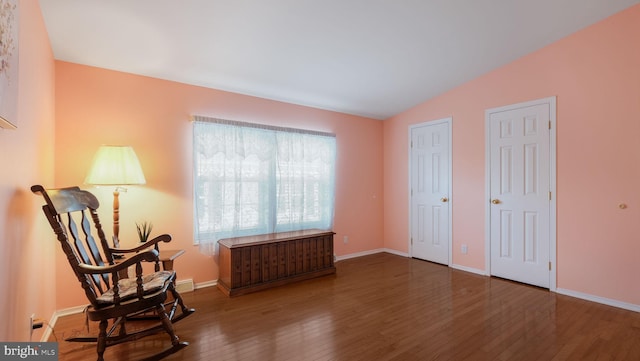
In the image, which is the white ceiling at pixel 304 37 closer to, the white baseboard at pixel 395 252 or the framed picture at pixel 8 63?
the framed picture at pixel 8 63

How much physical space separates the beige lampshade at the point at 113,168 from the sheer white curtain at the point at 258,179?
0.72 metres

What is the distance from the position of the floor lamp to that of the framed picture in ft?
3.17

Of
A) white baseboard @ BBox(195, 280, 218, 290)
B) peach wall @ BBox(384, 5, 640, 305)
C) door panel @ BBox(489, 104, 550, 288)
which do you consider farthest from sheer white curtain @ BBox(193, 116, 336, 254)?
peach wall @ BBox(384, 5, 640, 305)

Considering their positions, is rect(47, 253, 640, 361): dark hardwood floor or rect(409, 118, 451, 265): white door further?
rect(409, 118, 451, 265): white door

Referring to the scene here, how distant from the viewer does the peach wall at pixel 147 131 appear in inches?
106

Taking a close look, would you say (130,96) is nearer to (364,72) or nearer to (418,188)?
(364,72)

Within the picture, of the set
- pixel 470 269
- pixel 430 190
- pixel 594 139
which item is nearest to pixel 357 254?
pixel 430 190

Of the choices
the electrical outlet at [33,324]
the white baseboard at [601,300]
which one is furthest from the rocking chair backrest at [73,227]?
the white baseboard at [601,300]

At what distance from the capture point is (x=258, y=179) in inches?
144

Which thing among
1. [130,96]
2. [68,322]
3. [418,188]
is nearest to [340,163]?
[418,188]

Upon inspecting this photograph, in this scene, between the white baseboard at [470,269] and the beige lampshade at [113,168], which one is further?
the white baseboard at [470,269]

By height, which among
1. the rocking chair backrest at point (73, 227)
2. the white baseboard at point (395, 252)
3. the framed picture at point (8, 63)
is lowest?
the white baseboard at point (395, 252)

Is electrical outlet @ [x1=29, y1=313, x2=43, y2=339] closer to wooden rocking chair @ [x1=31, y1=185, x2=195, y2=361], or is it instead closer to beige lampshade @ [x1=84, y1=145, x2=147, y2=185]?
wooden rocking chair @ [x1=31, y1=185, x2=195, y2=361]

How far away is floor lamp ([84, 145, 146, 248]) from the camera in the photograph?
8.04ft
